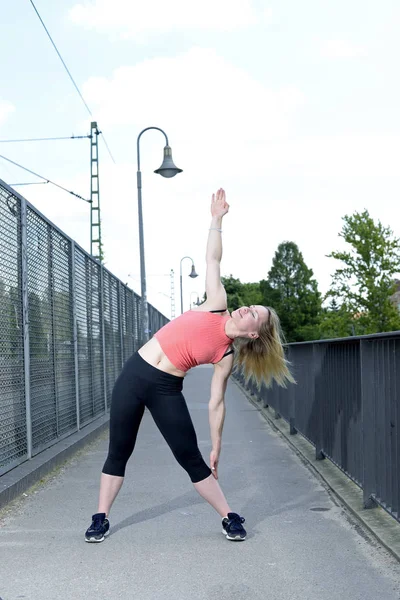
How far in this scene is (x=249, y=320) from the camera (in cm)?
513

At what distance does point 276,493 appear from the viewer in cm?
707

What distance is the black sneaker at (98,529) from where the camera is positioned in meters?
5.36

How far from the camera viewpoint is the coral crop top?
5.14 metres

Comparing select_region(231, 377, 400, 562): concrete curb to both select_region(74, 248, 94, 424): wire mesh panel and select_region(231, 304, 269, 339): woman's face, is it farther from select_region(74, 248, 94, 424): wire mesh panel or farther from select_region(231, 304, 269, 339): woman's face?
select_region(74, 248, 94, 424): wire mesh panel

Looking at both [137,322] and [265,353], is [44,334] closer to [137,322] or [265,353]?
[265,353]

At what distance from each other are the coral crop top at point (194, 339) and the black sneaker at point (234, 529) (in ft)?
3.22

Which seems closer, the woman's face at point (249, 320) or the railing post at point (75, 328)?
the woman's face at point (249, 320)

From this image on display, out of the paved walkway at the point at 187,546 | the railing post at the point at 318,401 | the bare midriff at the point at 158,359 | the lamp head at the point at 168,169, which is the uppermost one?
the lamp head at the point at 168,169

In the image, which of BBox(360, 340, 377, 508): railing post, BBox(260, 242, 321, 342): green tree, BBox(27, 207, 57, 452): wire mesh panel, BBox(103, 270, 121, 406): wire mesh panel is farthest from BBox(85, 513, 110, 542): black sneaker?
BBox(260, 242, 321, 342): green tree

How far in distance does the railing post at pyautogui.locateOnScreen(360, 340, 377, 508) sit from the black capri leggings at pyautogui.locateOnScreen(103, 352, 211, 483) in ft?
3.96

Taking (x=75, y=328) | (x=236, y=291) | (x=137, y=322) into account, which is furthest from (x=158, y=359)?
(x=236, y=291)

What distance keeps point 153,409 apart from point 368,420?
1.61 m

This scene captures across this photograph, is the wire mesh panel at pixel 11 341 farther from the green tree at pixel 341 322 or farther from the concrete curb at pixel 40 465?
the green tree at pixel 341 322

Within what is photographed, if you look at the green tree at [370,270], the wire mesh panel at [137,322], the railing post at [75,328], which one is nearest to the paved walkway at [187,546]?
the railing post at [75,328]
